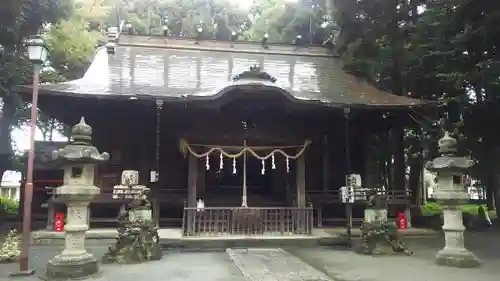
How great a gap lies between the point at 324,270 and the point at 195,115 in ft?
22.3

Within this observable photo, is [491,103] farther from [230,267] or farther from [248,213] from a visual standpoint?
[230,267]

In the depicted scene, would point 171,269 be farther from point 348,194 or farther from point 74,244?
point 348,194

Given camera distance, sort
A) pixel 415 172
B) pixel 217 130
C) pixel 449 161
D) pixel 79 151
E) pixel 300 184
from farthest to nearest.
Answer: pixel 415 172 < pixel 217 130 < pixel 300 184 < pixel 449 161 < pixel 79 151

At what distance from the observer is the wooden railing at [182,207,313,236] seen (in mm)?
10688

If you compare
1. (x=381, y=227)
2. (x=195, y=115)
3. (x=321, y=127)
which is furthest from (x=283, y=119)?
(x=381, y=227)

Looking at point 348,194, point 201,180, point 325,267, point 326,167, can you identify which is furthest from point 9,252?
point 326,167

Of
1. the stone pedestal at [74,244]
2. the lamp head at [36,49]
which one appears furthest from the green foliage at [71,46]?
the stone pedestal at [74,244]

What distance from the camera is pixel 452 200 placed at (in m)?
8.20

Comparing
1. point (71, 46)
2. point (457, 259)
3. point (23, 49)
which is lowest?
point (457, 259)

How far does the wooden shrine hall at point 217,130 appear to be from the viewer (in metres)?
11.1

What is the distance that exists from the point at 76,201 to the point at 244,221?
4769 mm

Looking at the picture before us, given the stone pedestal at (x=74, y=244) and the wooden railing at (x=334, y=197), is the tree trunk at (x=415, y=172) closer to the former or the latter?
the wooden railing at (x=334, y=197)

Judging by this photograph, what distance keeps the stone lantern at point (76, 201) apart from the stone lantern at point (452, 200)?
7008 millimetres

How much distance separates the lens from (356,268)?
25.3ft
